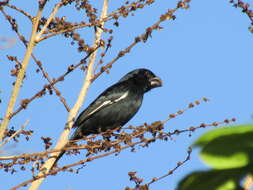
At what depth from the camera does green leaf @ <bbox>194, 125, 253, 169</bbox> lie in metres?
0.37

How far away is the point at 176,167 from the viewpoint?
130 inches

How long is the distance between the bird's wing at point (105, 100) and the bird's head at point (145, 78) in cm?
68

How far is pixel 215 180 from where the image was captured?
1.27 feet

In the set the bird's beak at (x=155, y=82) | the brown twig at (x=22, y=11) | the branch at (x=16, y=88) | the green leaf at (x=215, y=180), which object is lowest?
the green leaf at (x=215, y=180)

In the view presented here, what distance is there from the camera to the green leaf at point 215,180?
0.38 metres

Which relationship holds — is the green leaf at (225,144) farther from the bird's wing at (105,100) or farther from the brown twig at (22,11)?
the bird's wing at (105,100)

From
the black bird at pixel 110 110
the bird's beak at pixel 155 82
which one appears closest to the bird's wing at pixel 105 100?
the black bird at pixel 110 110

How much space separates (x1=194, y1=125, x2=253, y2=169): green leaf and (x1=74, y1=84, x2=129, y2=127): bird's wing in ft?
23.5

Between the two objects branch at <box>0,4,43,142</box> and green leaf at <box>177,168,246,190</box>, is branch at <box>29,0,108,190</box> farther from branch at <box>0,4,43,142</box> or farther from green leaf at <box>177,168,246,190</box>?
green leaf at <box>177,168,246,190</box>

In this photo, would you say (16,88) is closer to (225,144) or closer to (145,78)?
(225,144)

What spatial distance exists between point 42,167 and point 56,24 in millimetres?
1164

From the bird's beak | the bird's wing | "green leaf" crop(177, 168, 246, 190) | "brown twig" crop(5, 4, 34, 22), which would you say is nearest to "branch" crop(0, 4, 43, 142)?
"brown twig" crop(5, 4, 34, 22)

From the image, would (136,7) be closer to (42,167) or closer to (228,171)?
(42,167)

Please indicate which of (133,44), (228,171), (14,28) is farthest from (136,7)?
(228,171)
